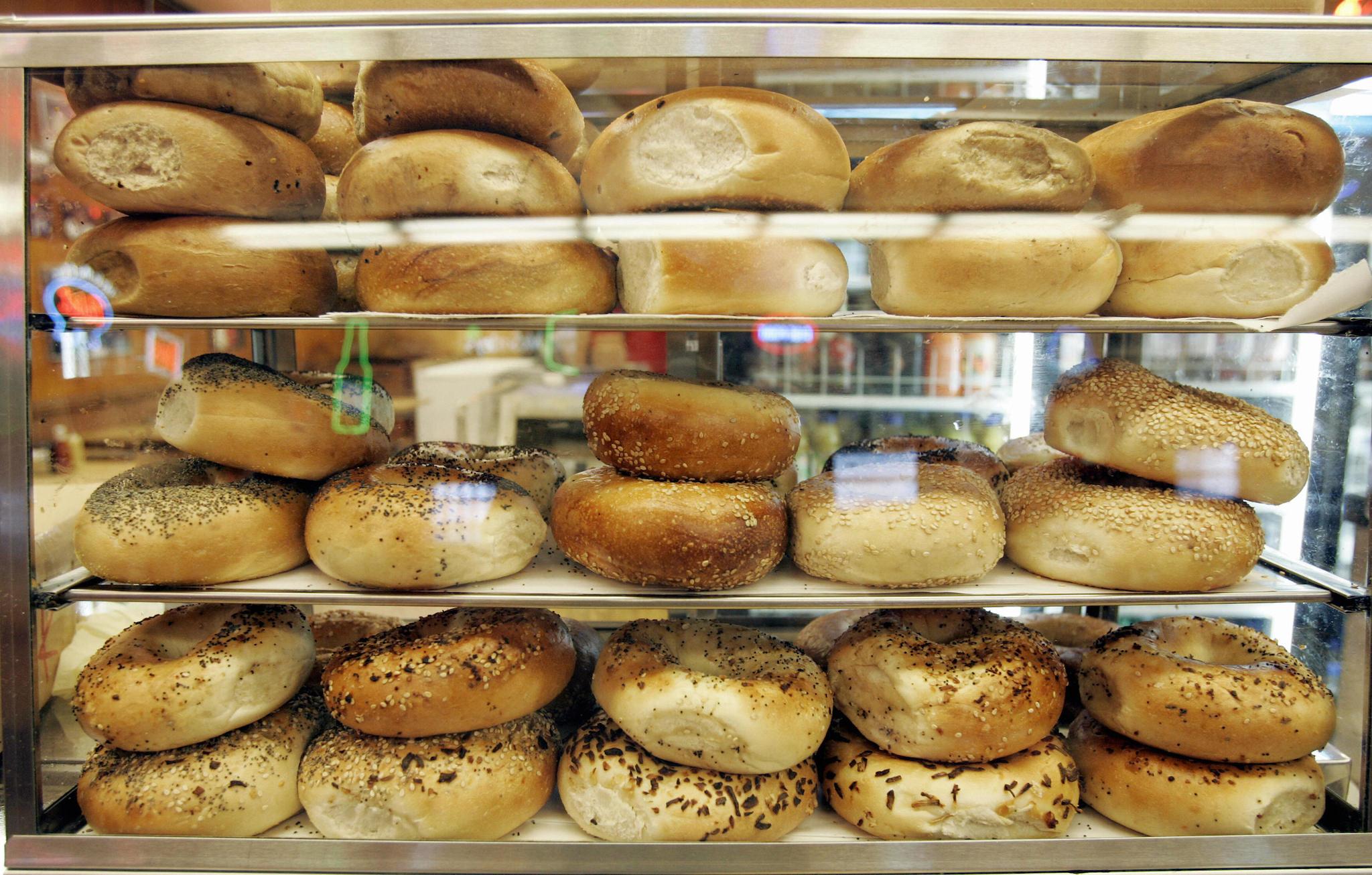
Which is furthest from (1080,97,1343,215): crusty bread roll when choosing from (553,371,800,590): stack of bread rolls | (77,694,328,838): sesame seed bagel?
(77,694,328,838): sesame seed bagel

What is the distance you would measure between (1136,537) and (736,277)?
48.8 inches

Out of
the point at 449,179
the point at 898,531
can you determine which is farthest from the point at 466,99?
the point at 898,531

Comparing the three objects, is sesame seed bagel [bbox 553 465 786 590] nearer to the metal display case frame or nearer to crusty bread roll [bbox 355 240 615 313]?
the metal display case frame

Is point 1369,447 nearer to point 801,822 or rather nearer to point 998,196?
point 998,196

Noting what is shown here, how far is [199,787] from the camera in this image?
1.90 meters

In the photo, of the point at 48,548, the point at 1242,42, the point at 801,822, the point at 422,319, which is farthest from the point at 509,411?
the point at 1242,42

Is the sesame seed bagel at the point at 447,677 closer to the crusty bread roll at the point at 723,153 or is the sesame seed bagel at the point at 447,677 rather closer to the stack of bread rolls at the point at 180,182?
the stack of bread rolls at the point at 180,182

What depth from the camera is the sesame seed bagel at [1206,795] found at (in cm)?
194

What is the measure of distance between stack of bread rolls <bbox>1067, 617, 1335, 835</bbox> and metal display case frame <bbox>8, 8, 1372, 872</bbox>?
0.07 meters

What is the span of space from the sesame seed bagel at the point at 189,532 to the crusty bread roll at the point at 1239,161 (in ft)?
8.19

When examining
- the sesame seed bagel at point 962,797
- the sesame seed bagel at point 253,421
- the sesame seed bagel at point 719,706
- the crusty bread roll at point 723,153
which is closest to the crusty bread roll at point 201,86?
the sesame seed bagel at point 253,421

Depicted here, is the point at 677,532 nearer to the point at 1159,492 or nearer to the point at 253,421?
the point at 253,421

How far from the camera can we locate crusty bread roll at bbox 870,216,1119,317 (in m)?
1.89

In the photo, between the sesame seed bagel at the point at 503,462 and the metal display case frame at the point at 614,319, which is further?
the sesame seed bagel at the point at 503,462
